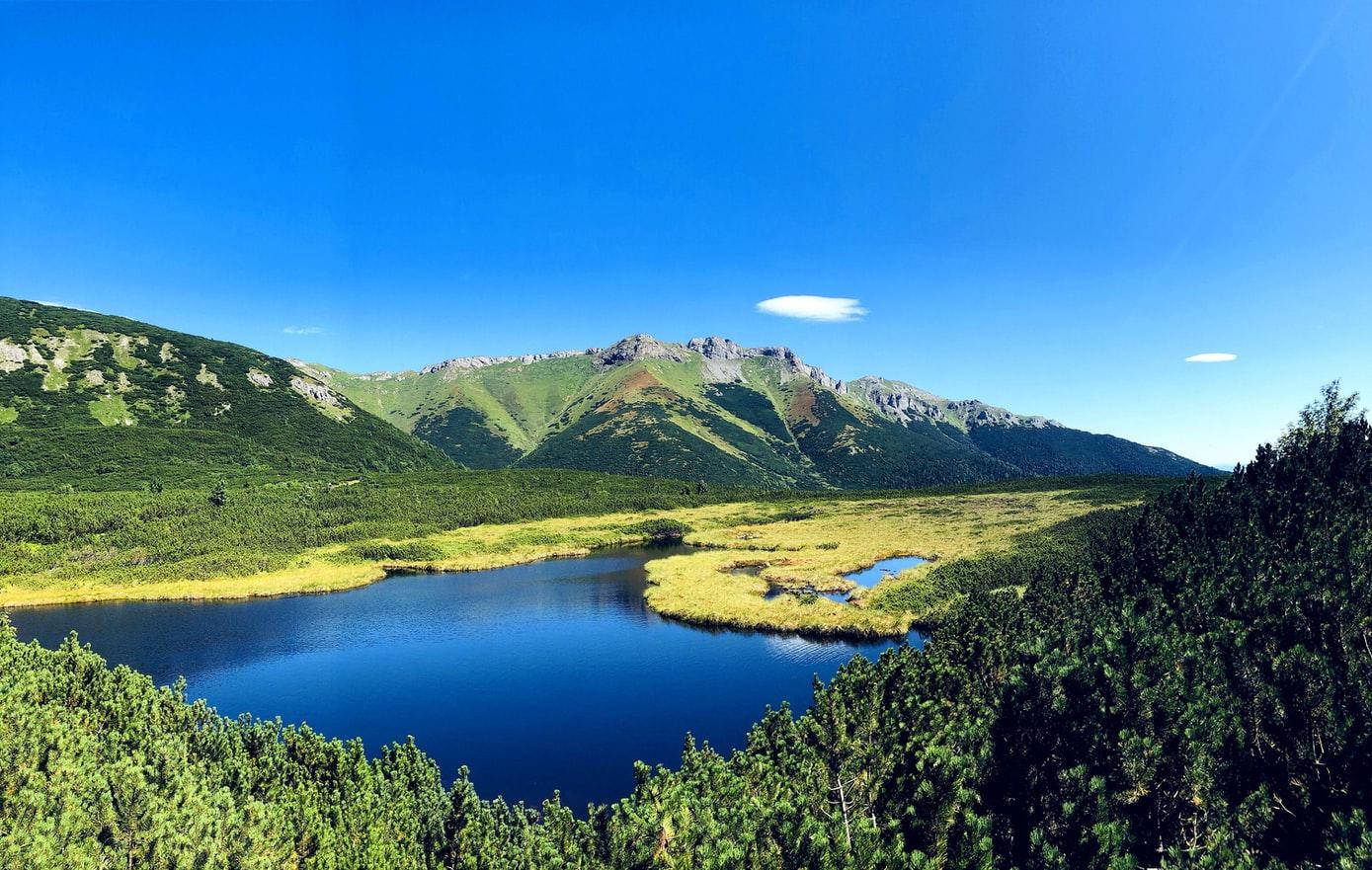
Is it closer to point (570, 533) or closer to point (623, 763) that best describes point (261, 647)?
point (623, 763)

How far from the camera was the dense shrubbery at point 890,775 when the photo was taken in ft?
64.8

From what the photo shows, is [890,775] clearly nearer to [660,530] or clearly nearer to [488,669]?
[488,669]

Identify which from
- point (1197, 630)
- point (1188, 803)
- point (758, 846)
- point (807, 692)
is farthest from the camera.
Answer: point (807, 692)

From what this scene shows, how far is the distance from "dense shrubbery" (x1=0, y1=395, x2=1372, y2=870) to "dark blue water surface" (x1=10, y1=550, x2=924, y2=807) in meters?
19.2

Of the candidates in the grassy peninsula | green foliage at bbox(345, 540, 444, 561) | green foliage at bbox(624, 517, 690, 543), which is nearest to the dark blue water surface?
the grassy peninsula

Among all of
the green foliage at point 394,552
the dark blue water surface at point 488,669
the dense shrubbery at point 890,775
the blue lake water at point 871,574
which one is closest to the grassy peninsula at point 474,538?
the green foliage at point 394,552

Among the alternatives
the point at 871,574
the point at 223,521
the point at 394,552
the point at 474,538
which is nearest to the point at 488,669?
the point at 871,574

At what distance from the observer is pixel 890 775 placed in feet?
88.5

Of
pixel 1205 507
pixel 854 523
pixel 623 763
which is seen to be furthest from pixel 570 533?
pixel 1205 507

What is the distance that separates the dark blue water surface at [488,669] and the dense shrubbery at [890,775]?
19.2 m

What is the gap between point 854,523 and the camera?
16738 centimetres

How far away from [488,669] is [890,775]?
53240mm

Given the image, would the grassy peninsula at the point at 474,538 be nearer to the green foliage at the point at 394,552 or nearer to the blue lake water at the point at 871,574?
the green foliage at the point at 394,552

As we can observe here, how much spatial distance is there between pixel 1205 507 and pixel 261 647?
108412mm
